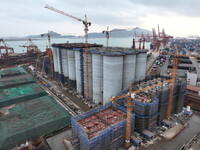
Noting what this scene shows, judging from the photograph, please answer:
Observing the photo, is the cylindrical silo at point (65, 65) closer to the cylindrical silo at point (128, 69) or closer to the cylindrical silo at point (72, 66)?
the cylindrical silo at point (72, 66)

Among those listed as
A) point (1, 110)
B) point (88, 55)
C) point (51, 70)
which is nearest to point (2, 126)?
point (1, 110)

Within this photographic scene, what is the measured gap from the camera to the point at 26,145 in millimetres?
30609

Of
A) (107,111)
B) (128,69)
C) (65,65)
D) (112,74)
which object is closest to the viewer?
(107,111)

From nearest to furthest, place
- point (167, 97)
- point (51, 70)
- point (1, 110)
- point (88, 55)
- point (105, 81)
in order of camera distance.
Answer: point (167, 97)
point (105, 81)
point (1, 110)
point (88, 55)
point (51, 70)

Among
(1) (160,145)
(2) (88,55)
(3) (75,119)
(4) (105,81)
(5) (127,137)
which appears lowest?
(1) (160,145)

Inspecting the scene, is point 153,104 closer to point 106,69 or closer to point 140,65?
point 106,69

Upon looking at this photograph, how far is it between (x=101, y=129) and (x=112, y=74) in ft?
71.4

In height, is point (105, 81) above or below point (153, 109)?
above

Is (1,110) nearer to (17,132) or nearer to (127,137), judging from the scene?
(17,132)

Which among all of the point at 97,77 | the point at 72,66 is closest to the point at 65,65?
the point at 72,66

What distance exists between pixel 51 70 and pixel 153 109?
83.3 meters

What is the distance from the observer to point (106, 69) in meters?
49.4

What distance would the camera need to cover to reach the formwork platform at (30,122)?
35.8 metres

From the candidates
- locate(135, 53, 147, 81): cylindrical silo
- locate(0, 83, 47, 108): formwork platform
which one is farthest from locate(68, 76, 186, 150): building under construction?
locate(0, 83, 47, 108): formwork platform
